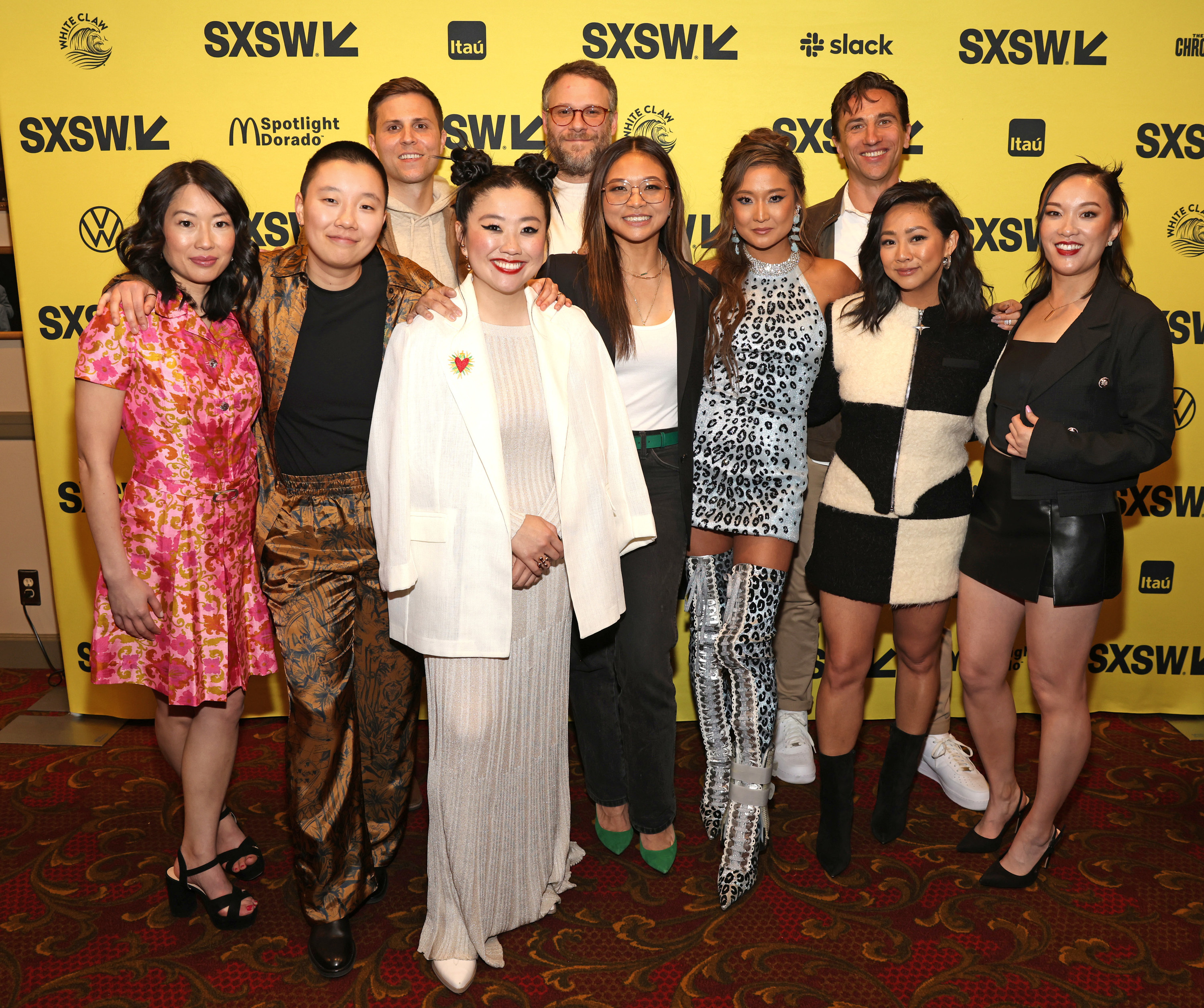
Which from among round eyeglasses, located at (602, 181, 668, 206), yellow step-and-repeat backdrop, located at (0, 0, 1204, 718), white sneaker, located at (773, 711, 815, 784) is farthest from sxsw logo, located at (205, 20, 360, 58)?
white sneaker, located at (773, 711, 815, 784)

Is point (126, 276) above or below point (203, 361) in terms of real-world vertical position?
above

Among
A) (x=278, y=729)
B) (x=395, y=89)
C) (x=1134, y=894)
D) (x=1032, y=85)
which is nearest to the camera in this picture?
(x=1134, y=894)

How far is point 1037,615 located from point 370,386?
1934 millimetres

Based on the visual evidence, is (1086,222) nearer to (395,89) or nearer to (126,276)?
(395,89)

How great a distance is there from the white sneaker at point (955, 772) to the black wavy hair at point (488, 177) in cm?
228

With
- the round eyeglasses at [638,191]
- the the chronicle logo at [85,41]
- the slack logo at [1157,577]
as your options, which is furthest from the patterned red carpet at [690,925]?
the the chronicle logo at [85,41]

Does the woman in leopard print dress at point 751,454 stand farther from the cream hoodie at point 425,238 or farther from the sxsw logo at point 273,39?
the sxsw logo at point 273,39

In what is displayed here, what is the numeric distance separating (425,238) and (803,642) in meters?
2.10

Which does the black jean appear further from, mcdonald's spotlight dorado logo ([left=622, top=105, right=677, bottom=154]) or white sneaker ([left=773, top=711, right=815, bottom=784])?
mcdonald's spotlight dorado logo ([left=622, top=105, right=677, bottom=154])

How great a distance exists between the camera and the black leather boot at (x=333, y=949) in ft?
8.02

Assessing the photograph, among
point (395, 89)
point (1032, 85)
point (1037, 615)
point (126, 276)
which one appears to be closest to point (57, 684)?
point (126, 276)

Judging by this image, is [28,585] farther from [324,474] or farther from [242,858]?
[324,474]

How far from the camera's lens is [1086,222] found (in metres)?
2.48

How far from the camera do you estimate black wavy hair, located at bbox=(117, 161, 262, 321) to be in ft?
7.49
